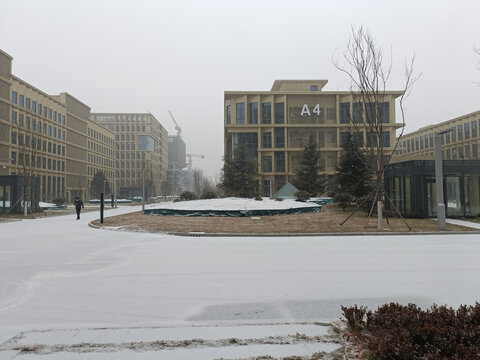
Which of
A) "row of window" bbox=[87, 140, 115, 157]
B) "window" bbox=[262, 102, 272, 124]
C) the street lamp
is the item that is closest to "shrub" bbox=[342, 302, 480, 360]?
the street lamp

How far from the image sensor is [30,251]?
10391 mm

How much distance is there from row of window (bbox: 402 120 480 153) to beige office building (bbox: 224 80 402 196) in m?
17.7

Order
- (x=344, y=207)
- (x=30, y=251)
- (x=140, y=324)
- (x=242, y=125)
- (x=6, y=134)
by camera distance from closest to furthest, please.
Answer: (x=140, y=324), (x=30, y=251), (x=344, y=207), (x=6, y=134), (x=242, y=125)

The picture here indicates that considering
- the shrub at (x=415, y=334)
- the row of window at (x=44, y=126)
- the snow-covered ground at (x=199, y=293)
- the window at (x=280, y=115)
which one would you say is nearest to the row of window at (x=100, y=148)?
the row of window at (x=44, y=126)

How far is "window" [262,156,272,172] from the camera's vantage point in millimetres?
62925

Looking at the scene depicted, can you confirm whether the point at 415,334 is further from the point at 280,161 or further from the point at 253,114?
the point at 253,114

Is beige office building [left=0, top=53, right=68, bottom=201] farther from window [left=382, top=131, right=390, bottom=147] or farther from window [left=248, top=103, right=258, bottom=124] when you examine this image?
window [left=382, top=131, right=390, bottom=147]

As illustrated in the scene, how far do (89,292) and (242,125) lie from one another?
58.8 m

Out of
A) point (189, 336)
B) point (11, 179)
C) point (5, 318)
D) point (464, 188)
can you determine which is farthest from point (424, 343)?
point (11, 179)

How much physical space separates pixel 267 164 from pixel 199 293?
57978 mm

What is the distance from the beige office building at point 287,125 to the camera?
6281 centimetres

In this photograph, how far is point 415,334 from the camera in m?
3.19

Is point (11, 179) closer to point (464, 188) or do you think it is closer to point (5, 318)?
point (5, 318)

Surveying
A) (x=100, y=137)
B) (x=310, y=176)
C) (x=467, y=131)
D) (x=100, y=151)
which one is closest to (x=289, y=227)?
(x=310, y=176)
